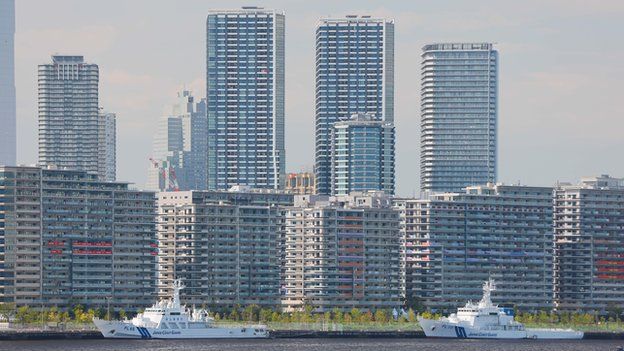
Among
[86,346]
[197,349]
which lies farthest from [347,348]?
[86,346]

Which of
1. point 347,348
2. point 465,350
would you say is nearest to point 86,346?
point 347,348

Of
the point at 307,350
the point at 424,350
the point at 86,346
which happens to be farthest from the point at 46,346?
the point at 424,350

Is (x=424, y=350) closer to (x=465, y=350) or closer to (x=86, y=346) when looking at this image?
(x=465, y=350)

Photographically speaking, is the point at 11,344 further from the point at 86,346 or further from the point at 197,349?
the point at 197,349

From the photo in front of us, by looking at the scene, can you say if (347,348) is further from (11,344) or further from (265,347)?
(11,344)

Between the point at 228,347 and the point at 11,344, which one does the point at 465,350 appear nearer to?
the point at 228,347

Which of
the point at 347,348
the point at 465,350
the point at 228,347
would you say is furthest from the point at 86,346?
the point at 465,350
